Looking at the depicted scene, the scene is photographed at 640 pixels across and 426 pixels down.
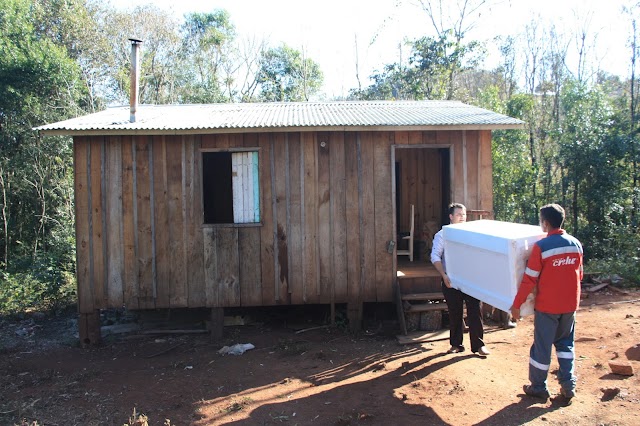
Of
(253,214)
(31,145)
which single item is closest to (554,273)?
(253,214)

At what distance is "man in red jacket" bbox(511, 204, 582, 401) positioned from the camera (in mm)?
4391

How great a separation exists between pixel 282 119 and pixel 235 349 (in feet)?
11.1

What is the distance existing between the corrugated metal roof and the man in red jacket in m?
3.08

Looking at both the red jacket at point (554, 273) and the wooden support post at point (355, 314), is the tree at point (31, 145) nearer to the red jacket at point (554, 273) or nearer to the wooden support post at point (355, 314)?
the wooden support post at point (355, 314)

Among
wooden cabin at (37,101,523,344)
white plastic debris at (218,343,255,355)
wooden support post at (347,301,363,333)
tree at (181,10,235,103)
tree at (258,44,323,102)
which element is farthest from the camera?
tree at (258,44,323,102)

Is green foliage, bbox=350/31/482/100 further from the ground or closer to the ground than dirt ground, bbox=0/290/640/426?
further from the ground

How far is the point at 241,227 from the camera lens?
7.70 m

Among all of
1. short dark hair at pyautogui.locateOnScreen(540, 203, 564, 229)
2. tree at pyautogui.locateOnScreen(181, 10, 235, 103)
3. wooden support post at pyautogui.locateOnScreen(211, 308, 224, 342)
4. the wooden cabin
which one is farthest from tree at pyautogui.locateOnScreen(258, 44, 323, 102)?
short dark hair at pyautogui.locateOnScreen(540, 203, 564, 229)

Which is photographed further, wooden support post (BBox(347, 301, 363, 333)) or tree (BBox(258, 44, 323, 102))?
tree (BBox(258, 44, 323, 102))

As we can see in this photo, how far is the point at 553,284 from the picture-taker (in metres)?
4.41

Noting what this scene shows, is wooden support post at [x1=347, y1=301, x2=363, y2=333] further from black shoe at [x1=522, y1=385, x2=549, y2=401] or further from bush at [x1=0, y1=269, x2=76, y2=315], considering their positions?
bush at [x1=0, y1=269, x2=76, y2=315]

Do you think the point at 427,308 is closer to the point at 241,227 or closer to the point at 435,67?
the point at 241,227

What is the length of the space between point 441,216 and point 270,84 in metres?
16.7

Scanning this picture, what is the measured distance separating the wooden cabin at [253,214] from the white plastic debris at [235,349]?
68 cm
